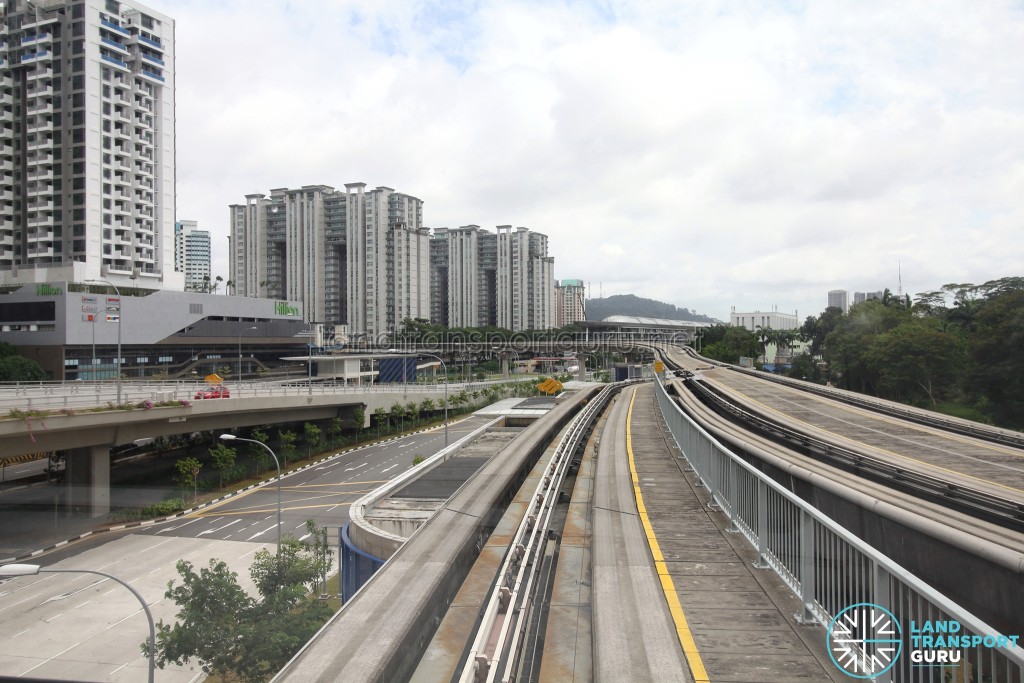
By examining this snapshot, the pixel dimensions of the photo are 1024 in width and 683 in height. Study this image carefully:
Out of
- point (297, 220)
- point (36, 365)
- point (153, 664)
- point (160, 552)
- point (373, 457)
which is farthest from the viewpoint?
point (297, 220)

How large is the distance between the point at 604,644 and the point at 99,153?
86713 mm

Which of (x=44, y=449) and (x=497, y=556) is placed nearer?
(x=497, y=556)

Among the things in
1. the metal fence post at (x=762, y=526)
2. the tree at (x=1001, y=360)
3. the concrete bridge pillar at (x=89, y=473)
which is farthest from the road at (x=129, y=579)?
the tree at (x=1001, y=360)

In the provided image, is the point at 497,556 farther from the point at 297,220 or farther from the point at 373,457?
the point at 297,220

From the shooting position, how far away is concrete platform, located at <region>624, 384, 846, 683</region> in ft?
16.0

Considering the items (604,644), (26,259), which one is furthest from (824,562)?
(26,259)

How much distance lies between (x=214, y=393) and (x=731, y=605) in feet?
115

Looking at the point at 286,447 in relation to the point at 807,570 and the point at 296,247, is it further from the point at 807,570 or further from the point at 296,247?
the point at 296,247

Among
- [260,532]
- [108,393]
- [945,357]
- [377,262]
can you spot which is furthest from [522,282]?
[260,532]

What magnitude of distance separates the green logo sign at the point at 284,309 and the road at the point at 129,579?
189 feet

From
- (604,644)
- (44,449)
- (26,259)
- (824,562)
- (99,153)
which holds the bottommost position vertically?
(44,449)

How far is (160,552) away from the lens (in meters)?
20.5

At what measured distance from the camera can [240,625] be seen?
1010 centimetres

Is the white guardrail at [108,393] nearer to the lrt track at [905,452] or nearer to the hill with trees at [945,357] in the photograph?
the lrt track at [905,452]
